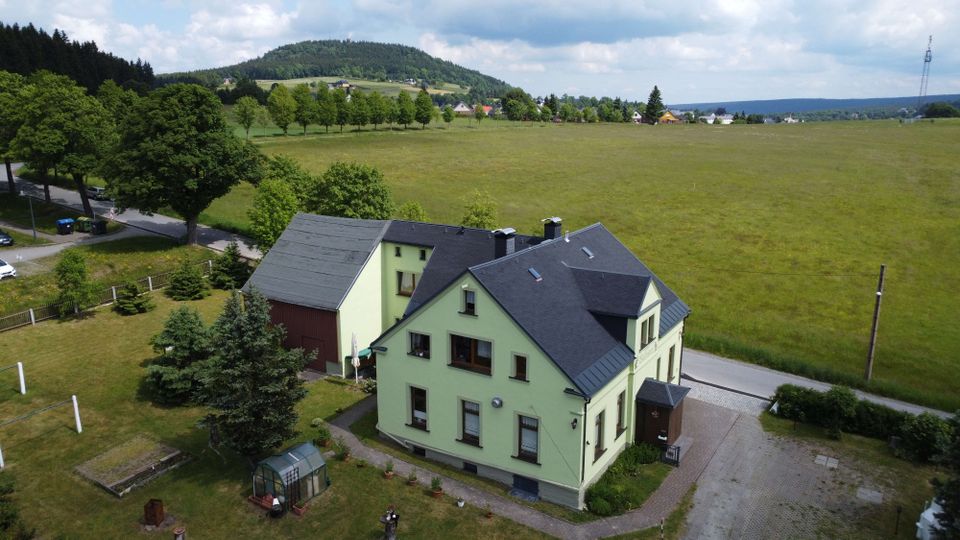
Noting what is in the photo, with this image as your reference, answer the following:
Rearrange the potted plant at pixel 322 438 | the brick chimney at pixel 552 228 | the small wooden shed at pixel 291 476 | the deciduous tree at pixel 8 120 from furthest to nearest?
the deciduous tree at pixel 8 120 < the brick chimney at pixel 552 228 < the potted plant at pixel 322 438 < the small wooden shed at pixel 291 476

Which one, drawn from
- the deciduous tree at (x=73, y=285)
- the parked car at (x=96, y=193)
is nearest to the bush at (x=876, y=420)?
the deciduous tree at (x=73, y=285)

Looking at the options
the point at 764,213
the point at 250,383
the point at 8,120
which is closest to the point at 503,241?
the point at 250,383

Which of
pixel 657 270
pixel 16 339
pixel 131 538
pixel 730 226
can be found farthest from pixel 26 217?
pixel 730 226

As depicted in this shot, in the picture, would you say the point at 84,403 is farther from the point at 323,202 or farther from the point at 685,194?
the point at 685,194

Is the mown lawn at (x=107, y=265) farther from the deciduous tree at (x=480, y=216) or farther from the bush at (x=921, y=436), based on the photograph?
the bush at (x=921, y=436)

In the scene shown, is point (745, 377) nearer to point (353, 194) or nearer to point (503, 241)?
point (503, 241)

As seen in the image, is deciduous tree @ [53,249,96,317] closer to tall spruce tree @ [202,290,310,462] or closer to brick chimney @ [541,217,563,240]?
tall spruce tree @ [202,290,310,462]
